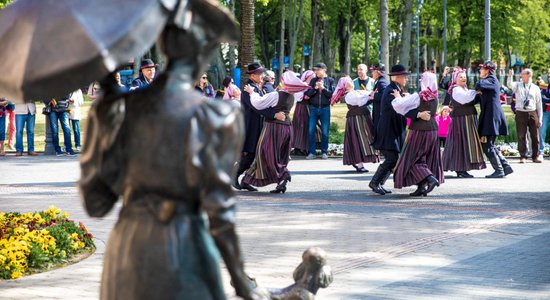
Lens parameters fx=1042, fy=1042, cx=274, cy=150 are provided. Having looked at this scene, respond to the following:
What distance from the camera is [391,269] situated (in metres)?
9.13

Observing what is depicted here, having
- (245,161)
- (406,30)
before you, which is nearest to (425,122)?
(245,161)

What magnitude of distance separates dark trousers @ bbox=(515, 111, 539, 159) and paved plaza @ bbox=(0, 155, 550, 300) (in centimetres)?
280

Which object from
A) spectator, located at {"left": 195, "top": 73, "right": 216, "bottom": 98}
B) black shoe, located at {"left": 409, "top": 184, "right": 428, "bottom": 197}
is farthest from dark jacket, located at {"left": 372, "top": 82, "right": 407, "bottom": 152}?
spectator, located at {"left": 195, "top": 73, "right": 216, "bottom": 98}

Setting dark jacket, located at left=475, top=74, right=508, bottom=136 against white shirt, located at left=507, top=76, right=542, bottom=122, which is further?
white shirt, located at left=507, top=76, right=542, bottom=122

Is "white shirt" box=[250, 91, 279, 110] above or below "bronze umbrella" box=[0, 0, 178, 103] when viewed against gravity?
below

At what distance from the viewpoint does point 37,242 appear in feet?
30.1

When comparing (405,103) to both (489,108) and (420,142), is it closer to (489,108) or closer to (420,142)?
(420,142)

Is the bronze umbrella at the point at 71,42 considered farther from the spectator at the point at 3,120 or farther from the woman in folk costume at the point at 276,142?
the spectator at the point at 3,120

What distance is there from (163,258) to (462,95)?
14092 mm

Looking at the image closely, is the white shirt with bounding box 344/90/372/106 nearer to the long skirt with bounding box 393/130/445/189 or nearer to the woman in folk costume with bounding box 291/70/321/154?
the long skirt with bounding box 393/130/445/189

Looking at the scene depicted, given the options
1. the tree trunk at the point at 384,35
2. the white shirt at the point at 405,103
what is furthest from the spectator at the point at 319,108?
the tree trunk at the point at 384,35

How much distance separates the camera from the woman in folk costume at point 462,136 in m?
17.6

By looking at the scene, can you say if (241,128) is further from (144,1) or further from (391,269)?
(391,269)

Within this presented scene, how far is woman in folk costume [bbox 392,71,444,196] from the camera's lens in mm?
14500
